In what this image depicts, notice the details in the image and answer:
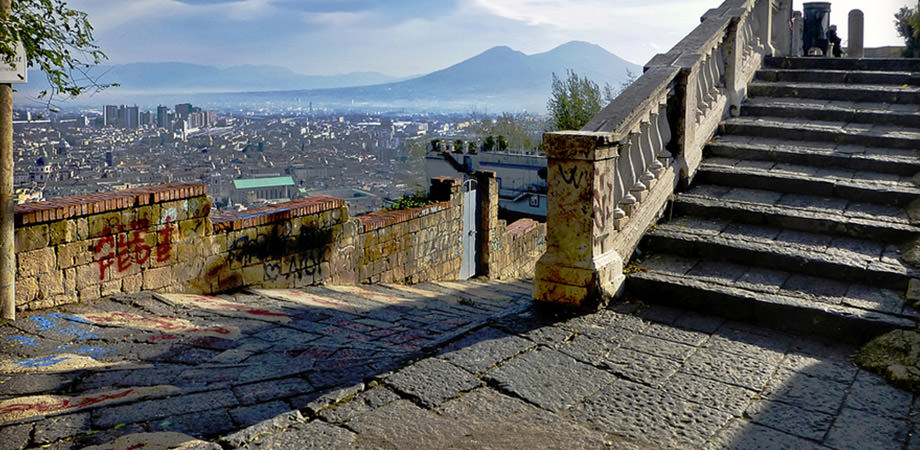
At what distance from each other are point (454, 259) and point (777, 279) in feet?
26.0

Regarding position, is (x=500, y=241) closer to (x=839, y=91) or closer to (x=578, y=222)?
(x=839, y=91)

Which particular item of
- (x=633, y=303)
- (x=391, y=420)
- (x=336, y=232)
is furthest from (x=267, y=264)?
(x=391, y=420)

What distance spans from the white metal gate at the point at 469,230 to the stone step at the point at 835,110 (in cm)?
616

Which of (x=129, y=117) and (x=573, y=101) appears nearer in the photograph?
(x=129, y=117)

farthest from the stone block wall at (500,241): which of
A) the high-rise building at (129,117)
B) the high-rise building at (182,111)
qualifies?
the high-rise building at (182,111)

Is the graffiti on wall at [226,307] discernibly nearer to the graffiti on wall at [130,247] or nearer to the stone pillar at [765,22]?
the graffiti on wall at [130,247]

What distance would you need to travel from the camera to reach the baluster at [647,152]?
5.50 meters

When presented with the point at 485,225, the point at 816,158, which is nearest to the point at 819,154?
the point at 816,158

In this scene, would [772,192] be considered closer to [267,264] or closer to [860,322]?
[860,322]

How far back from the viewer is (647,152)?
18.6 feet

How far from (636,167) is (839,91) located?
13.9ft

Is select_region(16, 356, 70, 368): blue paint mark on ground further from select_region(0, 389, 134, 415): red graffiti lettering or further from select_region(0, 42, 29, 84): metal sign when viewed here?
select_region(0, 42, 29, 84): metal sign

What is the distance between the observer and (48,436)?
293 centimetres

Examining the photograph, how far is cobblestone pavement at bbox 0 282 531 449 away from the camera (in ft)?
10.2
